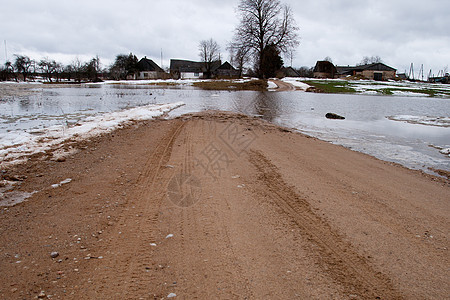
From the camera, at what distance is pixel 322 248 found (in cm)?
315

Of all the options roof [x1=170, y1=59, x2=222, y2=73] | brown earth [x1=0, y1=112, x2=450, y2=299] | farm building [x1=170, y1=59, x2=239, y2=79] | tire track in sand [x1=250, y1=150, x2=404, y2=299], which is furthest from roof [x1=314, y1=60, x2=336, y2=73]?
tire track in sand [x1=250, y1=150, x2=404, y2=299]

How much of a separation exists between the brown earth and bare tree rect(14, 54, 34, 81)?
8985 cm

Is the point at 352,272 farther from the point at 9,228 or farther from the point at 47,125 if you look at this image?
the point at 47,125

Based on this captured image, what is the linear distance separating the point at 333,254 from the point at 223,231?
4.00 feet

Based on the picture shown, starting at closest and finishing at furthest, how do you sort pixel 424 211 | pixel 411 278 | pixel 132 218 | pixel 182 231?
1. pixel 411 278
2. pixel 182 231
3. pixel 132 218
4. pixel 424 211

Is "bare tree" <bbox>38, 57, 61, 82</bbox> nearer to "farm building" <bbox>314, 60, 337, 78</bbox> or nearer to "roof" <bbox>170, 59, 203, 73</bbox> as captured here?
"roof" <bbox>170, 59, 203, 73</bbox>

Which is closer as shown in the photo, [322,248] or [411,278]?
[411,278]

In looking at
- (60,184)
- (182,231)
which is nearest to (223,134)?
(60,184)

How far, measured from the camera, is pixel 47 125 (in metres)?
10.4

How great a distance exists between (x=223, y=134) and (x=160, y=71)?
94.5 meters

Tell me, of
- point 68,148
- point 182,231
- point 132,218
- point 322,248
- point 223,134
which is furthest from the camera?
point 223,134

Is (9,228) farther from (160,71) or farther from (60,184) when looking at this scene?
(160,71)

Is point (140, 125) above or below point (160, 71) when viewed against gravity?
below

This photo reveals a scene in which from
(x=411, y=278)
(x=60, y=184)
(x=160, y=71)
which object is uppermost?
(x=160, y=71)
